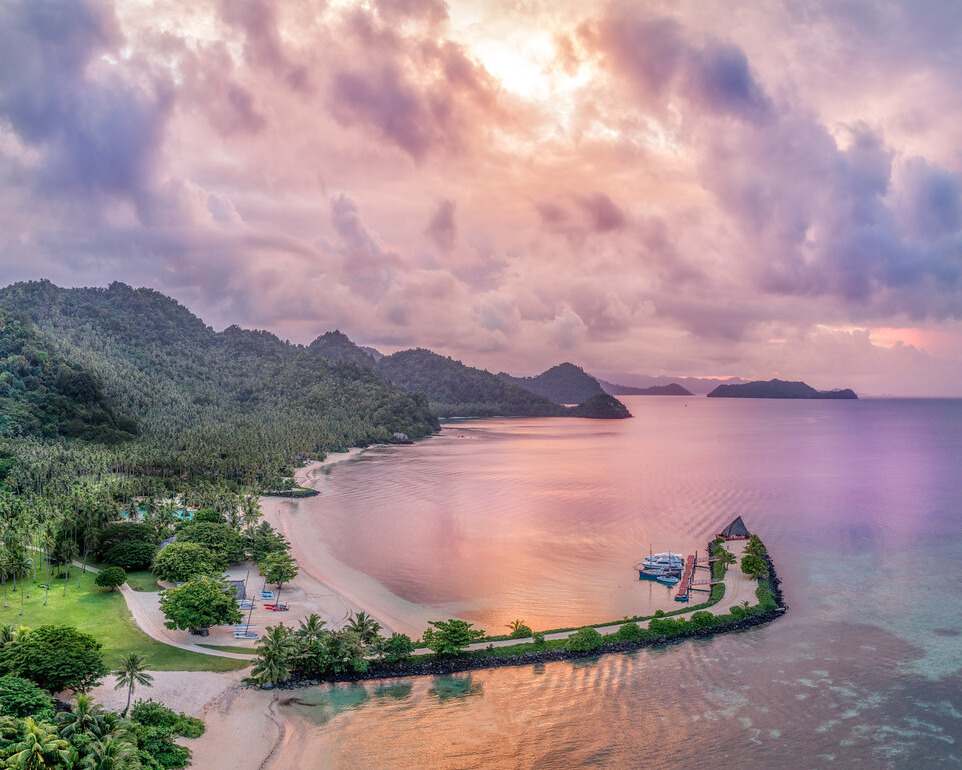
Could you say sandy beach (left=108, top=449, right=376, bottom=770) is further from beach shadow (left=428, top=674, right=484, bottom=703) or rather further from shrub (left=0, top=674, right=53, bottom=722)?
beach shadow (left=428, top=674, right=484, bottom=703)

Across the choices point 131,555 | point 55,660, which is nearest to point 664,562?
point 55,660

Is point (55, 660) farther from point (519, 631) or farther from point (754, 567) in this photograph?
point (754, 567)

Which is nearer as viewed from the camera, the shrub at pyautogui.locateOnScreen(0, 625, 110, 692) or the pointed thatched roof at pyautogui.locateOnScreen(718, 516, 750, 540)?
the shrub at pyautogui.locateOnScreen(0, 625, 110, 692)

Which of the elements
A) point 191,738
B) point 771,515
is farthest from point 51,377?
point 771,515

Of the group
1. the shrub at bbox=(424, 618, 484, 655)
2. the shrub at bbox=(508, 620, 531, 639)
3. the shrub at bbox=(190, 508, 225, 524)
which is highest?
the shrub at bbox=(190, 508, 225, 524)

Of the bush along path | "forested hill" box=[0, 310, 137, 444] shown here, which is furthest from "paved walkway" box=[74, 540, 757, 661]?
"forested hill" box=[0, 310, 137, 444]

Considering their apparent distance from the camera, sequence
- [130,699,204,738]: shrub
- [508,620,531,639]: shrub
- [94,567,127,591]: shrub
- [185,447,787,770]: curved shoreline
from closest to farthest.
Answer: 1. [130,699,204,738]: shrub
2. [185,447,787,770]: curved shoreline
3. [508,620,531,639]: shrub
4. [94,567,127,591]: shrub

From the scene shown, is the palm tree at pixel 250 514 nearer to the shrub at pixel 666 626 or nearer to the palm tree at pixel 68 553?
the palm tree at pixel 68 553
